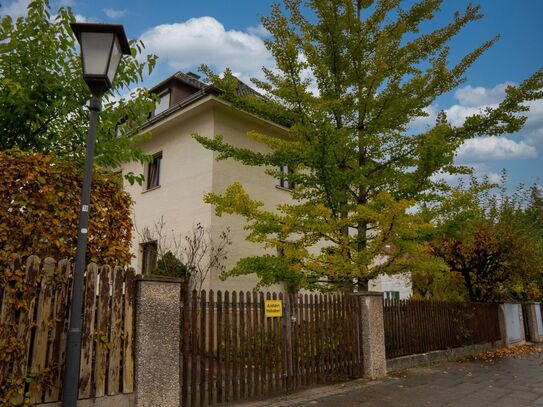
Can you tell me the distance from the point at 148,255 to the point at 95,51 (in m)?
11.3

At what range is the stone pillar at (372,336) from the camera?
8220 millimetres

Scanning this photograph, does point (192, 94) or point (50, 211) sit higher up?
point (192, 94)

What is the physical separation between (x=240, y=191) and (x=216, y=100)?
4.91 m

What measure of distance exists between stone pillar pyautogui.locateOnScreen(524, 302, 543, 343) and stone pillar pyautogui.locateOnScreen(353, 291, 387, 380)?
37.6 ft

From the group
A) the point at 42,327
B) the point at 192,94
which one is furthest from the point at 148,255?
the point at 42,327

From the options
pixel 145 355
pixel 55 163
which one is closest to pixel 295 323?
pixel 145 355

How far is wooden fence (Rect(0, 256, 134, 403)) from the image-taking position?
166 inches

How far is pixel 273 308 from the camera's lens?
6.82 m

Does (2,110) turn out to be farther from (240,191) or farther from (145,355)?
(240,191)

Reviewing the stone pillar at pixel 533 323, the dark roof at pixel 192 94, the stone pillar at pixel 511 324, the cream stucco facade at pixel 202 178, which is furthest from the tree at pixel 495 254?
the dark roof at pixel 192 94

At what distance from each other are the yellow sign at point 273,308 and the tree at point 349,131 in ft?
4.46

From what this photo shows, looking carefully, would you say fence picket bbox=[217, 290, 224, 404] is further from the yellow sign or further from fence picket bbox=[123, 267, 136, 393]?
fence picket bbox=[123, 267, 136, 393]

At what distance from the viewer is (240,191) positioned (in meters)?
8.56

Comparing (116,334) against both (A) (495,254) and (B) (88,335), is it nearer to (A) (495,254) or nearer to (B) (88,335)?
(B) (88,335)
